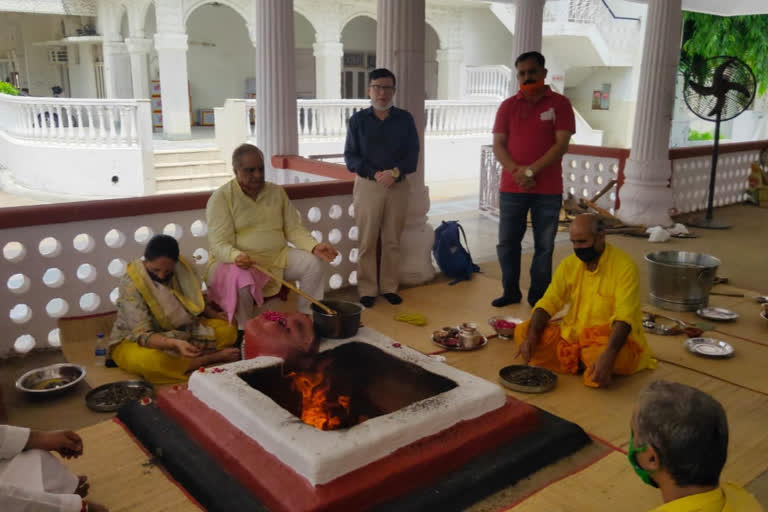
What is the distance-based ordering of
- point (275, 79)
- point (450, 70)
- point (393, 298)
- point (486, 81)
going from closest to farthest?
point (393, 298), point (275, 79), point (486, 81), point (450, 70)

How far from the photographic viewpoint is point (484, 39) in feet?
70.2

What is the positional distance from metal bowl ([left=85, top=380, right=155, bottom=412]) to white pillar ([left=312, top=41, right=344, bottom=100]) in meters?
15.3

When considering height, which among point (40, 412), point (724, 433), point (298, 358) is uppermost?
point (724, 433)

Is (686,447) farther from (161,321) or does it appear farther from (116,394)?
(161,321)

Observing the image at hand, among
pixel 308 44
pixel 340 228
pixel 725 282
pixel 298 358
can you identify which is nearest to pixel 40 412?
pixel 298 358

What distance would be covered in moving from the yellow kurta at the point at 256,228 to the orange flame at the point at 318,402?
4.43 ft

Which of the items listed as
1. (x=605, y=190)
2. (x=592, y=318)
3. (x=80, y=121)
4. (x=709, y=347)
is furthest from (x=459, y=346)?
(x=80, y=121)

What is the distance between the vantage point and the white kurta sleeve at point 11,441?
2.40 metres

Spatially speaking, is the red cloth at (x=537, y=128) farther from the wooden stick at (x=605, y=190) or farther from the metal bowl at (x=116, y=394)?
the wooden stick at (x=605, y=190)

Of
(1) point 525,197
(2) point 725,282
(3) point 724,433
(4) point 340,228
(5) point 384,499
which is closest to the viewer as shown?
(3) point 724,433

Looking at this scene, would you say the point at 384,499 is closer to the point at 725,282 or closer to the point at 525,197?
the point at 525,197

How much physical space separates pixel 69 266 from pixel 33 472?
8.30 ft

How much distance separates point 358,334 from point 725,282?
4.22 meters

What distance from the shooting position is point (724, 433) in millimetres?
1809
